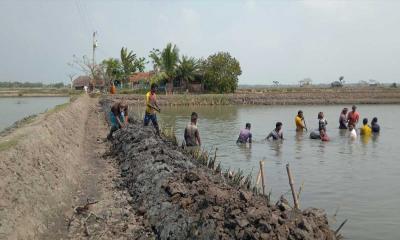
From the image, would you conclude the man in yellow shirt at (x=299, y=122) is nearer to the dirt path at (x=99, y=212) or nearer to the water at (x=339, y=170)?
the water at (x=339, y=170)

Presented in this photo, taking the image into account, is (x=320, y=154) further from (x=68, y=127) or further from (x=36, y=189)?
(x=36, y=189)

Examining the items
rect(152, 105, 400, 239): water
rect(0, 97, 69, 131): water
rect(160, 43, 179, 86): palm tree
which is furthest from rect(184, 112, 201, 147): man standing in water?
rect(160, 43, 179, 86): palm tree

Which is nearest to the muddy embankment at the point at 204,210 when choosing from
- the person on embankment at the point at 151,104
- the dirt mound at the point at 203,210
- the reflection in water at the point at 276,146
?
the dirt mound at the point at 203,210

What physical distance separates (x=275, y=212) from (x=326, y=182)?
230 inches

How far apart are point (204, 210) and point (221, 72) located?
46.8m

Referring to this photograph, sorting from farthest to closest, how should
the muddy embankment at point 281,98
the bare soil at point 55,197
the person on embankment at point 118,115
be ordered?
1. the muddy embankment at point 281,98
2. the person on embankment at point 118,115
3. the bare soil at point 55,197

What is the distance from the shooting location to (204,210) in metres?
6.01

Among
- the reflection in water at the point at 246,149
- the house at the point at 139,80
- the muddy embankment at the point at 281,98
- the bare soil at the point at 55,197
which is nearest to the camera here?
the bare soil at the point at 55,197

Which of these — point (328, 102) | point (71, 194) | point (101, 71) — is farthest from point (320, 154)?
point (101, 71)

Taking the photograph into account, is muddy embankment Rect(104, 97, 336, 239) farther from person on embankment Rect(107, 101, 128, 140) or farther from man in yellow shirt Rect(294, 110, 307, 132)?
man in yellow shirt Rect(294, 110, 307, 132)

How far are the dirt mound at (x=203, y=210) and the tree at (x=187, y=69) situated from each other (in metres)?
42.9

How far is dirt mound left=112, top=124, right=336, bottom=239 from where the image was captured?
5.26 metres

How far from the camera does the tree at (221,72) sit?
170 feet

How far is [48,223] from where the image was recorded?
6.61 meters
